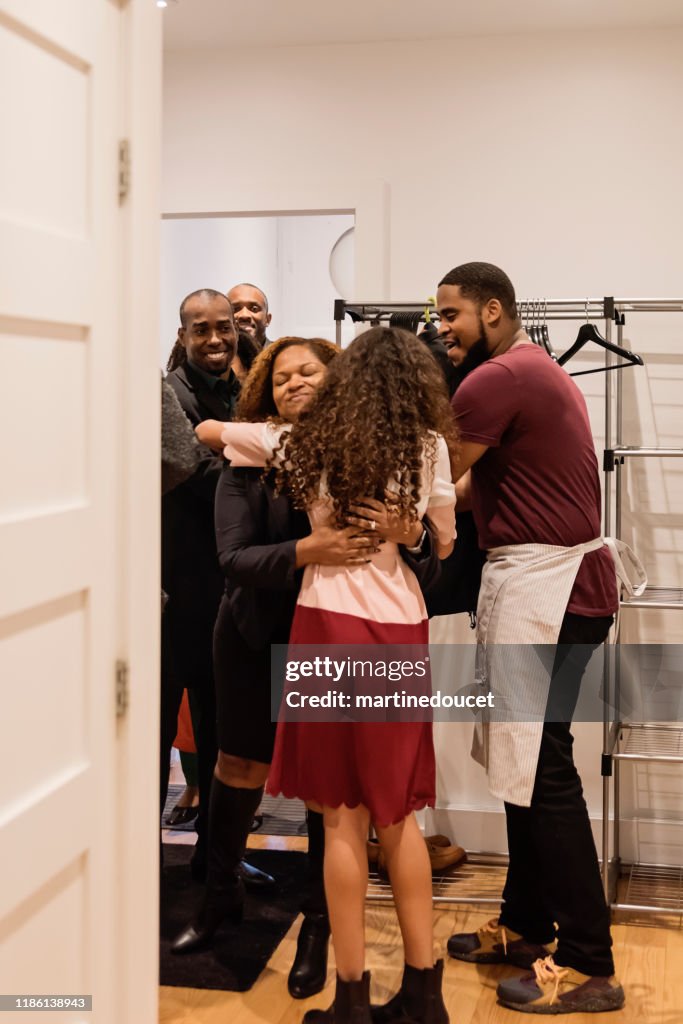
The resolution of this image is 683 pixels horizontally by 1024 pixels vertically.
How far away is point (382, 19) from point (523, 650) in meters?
2.00

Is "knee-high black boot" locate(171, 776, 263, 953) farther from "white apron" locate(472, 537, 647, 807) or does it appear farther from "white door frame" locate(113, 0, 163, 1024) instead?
"white door frame" locate(113, 0, 163, 1024)

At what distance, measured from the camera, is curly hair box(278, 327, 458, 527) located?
6.87ft

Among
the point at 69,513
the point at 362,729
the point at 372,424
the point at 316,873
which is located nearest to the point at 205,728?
the point at 316,873

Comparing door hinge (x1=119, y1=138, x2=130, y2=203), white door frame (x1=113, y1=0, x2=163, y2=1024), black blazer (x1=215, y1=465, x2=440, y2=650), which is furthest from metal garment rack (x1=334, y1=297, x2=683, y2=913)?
door hinge (x1=119, y1=138, x2=130, y2=203)

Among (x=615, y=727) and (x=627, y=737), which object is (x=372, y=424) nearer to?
(x=615, y=727)

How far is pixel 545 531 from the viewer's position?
253cm

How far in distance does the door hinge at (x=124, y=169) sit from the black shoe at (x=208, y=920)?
1.69 metres

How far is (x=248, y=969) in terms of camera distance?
2631 millimetres

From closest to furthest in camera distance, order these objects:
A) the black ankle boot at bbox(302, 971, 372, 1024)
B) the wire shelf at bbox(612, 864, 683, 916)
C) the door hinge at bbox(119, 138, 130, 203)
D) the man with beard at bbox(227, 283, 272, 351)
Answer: the door hinge at bbox(119, 138, 130, 203) < the black ankle boot at bbox(302, 971, 372, 1024) < the wire shelf at bbox(612, 864, 683, 916) < the man with beard at bbox(227, 283, 272, 351)

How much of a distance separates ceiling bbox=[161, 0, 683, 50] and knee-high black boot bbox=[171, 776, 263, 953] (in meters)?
2.21

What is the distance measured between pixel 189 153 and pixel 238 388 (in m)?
1.04

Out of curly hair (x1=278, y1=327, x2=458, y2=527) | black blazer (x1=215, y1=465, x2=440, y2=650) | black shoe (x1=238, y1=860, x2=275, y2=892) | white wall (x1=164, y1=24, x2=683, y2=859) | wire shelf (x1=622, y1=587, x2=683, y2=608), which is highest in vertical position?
white wall (x1=164, y1=24, x2=683, y2=859)

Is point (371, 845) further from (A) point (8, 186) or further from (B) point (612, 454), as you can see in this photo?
(A) point (8, 186)

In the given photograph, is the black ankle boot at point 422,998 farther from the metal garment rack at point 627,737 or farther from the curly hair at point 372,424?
the metal garment rack at point 627,737
